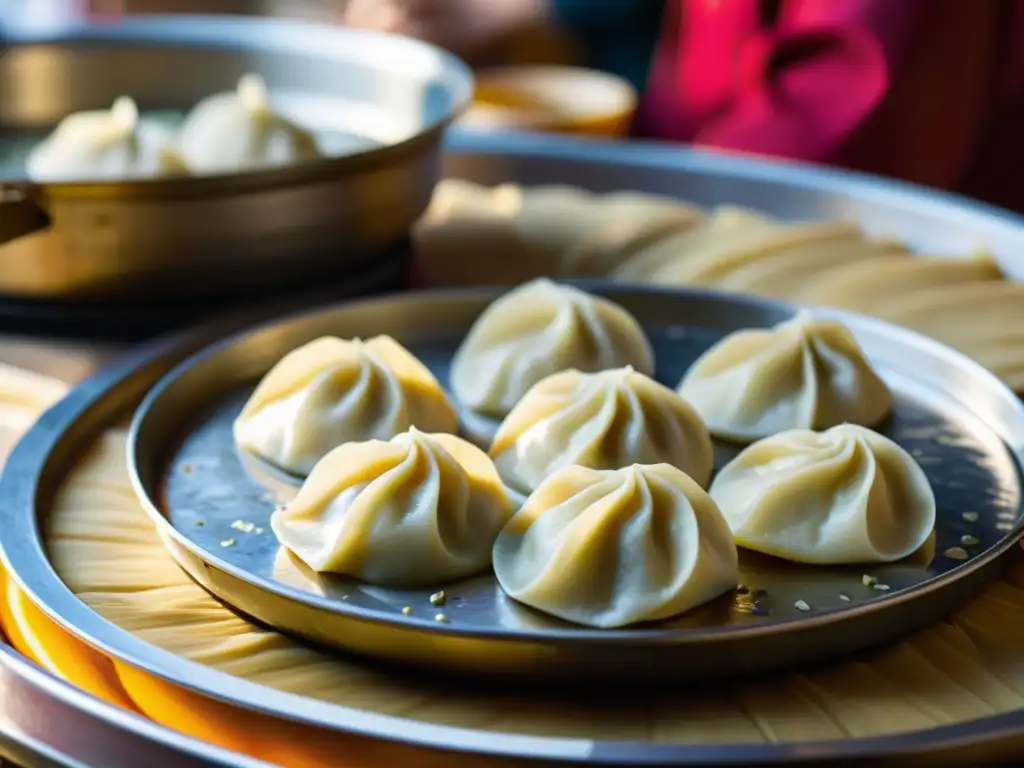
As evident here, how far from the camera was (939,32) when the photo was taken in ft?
10.9

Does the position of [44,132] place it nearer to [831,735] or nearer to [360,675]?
[360,675]

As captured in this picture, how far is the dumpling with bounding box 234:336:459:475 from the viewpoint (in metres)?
1.66

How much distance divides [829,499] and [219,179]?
3.31ft

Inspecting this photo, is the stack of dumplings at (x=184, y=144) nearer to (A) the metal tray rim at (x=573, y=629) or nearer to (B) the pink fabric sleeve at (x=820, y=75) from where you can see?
(A) the metal tray rim at (x=573, y=629)

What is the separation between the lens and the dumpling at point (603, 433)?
1611 millimetres

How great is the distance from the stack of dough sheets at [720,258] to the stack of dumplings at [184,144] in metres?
0.37

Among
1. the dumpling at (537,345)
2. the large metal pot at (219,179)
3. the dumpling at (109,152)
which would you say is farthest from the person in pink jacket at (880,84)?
the dumpling at (109,152)

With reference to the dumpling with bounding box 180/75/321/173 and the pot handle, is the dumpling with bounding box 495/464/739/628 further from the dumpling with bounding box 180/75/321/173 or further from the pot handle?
the dumpling with bounding box 180/75/321/173

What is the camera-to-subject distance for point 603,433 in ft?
5.32

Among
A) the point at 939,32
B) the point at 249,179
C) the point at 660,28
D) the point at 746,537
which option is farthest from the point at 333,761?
the point at 660,28

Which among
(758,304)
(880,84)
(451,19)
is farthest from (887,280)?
(451,19)

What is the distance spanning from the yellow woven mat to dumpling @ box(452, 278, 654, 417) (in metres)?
0.60

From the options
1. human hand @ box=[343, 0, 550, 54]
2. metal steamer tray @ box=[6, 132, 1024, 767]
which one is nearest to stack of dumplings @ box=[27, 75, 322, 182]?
metal steamer tray @ box=[6, 132, 1024, 767]

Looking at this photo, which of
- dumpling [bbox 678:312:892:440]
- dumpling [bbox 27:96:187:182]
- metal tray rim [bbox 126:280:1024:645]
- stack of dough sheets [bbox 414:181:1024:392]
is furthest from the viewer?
dumpling [bbox 27:96:187:182]
